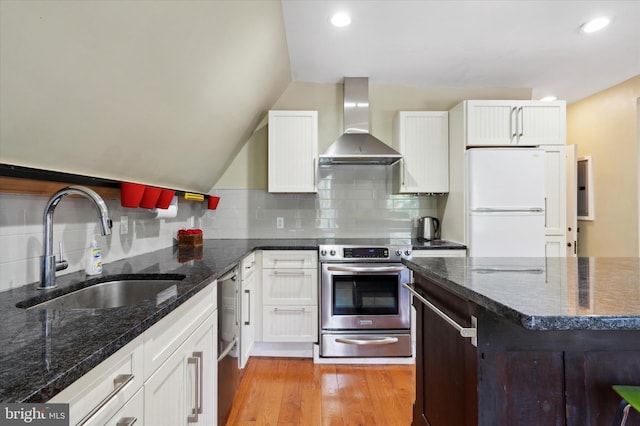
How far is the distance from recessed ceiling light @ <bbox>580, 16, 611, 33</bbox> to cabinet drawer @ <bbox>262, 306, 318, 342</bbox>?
2869 millimetres

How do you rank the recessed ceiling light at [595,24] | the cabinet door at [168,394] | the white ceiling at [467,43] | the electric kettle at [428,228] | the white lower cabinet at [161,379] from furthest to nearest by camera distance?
the electric kettle at [428,228] < the recessed ceiling light at [595,24] < the white ceiling at [467,43] < the cabinet door at [168,394] < the white lower cabinet at [161,379]

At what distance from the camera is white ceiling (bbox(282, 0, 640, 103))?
2092mm

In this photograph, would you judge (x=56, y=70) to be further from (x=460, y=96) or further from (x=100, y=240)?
(x=460, y=96)

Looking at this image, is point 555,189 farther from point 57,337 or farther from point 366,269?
point 57,337

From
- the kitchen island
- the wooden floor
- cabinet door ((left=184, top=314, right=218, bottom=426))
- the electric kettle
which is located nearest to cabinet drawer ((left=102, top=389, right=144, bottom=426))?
cabinet door ((left=184, top=314, right=218, bottom=426))

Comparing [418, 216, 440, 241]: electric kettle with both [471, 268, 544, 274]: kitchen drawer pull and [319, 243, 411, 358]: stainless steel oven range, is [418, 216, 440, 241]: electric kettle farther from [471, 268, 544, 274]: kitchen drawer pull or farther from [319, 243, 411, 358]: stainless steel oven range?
[471, 268, 544, 274]: kitchen drawer pull

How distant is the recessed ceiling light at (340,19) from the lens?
2150mm

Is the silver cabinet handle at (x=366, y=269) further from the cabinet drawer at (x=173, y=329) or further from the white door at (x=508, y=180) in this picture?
the cabinet drawer at (x=173, y=329)

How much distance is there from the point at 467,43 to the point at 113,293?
9.43 feet

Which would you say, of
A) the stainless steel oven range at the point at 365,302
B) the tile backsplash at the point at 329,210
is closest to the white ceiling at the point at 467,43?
the tile backsplash at the point at 329,210

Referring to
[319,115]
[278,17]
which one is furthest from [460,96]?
[278,17]

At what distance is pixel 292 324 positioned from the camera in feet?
8.75

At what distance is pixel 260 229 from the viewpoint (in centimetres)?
328

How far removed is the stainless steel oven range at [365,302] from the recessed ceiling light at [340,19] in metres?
1.62
